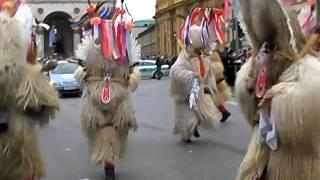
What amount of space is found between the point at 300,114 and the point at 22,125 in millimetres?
1894

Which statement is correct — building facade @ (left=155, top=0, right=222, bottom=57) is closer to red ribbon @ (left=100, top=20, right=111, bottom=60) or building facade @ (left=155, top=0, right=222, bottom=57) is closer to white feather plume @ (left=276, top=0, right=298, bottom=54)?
red ribbon @ (left=100, top=20, right=111, bottom=60)

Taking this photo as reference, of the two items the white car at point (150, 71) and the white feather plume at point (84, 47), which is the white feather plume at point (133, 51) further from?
the white car at point (150, 71)

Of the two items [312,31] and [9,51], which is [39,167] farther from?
[312,31]

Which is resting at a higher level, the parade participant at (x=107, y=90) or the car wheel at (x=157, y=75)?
the parade participant at (x=107, y=90)

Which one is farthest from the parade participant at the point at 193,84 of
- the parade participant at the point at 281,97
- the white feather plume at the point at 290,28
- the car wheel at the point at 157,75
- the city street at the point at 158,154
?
the car wheel at the point at 157,75

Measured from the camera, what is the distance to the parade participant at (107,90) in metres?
7.92

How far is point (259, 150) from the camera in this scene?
15.5 feet

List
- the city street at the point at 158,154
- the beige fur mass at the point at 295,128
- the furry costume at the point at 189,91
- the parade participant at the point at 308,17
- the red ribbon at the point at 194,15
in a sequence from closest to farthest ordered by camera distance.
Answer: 1. the beige fur mass at the point at 295,128
2. the parade participant at the point at 308,17
3. the city street at the point at 158,154
4. the furry costume at the point at 189,91
5. the red ribbon at the point at 194,15

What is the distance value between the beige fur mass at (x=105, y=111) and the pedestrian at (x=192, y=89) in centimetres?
276

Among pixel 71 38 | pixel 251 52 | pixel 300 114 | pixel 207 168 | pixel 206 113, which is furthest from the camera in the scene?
pixel 71 38

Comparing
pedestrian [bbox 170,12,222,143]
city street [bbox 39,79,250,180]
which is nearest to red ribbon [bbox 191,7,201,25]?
pedestrian [bbox 170,12,222,143]

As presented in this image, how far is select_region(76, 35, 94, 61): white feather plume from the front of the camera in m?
8.04

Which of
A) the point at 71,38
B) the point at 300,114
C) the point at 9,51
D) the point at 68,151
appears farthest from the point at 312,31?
the point at 71,38

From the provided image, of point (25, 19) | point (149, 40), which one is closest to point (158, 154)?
point (25, 19)
